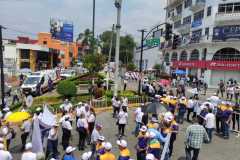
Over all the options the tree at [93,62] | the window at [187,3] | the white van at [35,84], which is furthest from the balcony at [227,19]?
the white van at [35,84]

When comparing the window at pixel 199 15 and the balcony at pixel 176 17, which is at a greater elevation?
the balcony at pixel 176 17

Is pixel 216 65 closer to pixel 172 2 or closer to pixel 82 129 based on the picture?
pixel 172 2

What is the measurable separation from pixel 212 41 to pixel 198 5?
7.35 metres

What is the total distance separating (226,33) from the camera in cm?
4288

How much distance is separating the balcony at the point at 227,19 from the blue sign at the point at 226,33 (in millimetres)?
540

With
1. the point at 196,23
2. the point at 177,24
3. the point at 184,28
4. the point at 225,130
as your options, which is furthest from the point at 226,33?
the point at 225,130

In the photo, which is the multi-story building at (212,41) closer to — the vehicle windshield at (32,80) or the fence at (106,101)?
the fence at (106,101)

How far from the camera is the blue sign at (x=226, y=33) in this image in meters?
41.8

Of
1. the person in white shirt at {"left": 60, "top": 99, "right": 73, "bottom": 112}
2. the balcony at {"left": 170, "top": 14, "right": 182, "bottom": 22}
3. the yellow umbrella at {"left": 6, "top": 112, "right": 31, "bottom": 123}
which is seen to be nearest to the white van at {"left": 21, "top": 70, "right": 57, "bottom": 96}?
the person in white shirt at {"left": 60, "top": 99, "right": 73, "bottom": 112}

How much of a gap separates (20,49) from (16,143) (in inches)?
2137

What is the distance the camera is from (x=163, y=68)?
62.1 m

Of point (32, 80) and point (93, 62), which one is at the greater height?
point (93, 62)

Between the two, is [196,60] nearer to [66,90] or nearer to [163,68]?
[163,68]

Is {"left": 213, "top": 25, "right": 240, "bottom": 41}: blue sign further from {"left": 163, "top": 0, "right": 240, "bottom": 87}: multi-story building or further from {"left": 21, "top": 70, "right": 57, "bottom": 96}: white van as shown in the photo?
{"left": 21, "top": 70, "right": 57, "bottom": 96}: white van
